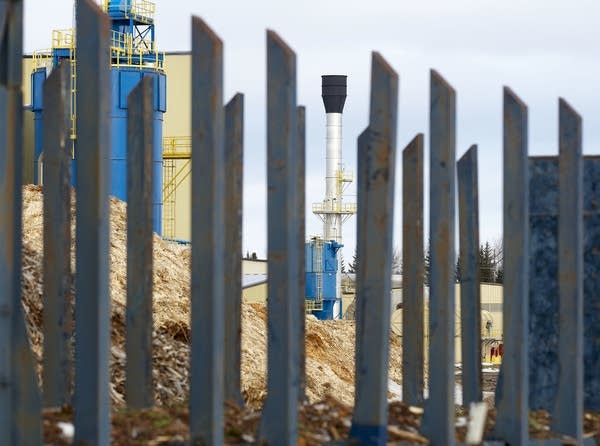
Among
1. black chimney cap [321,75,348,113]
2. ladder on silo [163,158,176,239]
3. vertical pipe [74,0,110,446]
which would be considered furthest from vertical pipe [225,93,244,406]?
black chimney cap [321,75,348,113]

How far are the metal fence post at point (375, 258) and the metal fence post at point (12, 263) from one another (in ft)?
7.00

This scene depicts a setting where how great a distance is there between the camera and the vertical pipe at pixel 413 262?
35.3 ft

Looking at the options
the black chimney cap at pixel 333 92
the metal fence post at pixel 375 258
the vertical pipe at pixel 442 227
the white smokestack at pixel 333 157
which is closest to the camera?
the metal fence post at pixel 375 258

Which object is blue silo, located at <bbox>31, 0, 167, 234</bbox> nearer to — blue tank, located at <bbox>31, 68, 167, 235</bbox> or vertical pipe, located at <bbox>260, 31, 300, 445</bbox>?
blue tank, located at <bbox>31, 68, 167, 235</bbox>

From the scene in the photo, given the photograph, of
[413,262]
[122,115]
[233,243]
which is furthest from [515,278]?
[122,115]

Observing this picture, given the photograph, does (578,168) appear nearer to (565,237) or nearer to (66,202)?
(565,237)

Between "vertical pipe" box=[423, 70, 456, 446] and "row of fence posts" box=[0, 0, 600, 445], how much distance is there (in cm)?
1

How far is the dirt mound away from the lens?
45.7 ft

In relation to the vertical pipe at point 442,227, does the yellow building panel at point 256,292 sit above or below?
below

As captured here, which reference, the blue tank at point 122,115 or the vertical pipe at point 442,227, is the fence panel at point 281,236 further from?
the blue tank at point 122,115

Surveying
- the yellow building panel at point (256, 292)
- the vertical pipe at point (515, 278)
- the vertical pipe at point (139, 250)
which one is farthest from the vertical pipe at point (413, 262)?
the yellow building panel at point (256, 292)

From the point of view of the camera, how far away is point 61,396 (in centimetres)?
948

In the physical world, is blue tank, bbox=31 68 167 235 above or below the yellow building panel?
above

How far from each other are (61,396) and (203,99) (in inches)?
108
